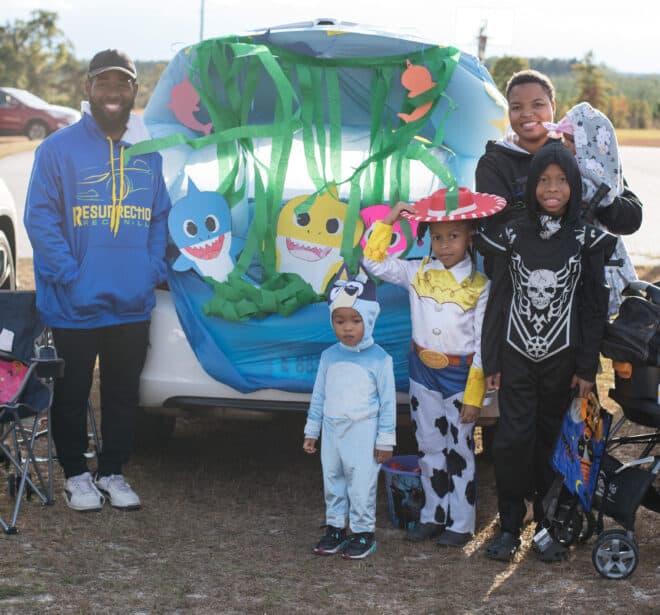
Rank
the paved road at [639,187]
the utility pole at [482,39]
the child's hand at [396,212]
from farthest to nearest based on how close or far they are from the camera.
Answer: the utility pole at [482,39] < the paved road at [639,187] < the child's hand at [396,212]

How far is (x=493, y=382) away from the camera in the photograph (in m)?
4.30

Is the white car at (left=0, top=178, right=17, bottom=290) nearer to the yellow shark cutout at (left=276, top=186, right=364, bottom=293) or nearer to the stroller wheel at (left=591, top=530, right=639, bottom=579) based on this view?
the yellow shark cutout at (left=276, top=186, right=364, bottom=293)

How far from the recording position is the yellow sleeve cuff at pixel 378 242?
4465 millimetres

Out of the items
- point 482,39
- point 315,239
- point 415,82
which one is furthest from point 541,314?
point 482,39

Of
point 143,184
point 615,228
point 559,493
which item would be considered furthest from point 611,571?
point 143,184

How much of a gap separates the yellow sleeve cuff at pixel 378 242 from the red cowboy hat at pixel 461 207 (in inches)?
4.6

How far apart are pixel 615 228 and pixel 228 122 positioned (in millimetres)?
1683

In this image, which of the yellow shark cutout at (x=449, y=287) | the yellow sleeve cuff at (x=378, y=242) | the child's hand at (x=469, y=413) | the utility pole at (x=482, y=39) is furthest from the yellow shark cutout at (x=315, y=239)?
the utility pole at (x=482, y=39)

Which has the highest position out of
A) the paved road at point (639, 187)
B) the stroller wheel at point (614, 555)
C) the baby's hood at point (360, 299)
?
the baby's hood at point (360, 299)

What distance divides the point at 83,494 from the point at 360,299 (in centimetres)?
145

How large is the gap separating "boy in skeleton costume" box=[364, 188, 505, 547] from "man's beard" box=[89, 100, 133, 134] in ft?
3.74

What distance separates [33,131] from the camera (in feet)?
102

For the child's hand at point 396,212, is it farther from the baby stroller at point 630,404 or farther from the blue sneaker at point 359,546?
the blue sneaker at point 359,546

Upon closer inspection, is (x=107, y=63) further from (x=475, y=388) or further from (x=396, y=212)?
(x=475, y=388)
